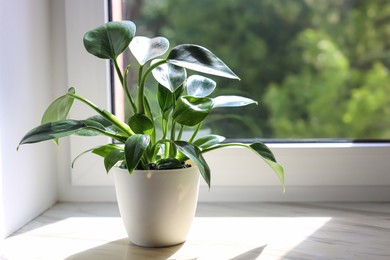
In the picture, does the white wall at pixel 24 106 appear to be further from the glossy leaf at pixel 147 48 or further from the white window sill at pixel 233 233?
the glossy leaf at pixel 147 48

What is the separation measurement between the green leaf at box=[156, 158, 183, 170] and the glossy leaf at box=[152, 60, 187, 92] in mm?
95

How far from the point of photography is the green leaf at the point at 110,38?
689 mm

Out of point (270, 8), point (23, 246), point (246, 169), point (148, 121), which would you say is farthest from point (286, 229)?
point (270, 8)

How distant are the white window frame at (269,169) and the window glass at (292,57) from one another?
88 mm

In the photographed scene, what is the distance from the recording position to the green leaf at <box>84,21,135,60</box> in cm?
69

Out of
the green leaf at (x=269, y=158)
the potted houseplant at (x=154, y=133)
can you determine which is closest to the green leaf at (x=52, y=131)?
the potted houseplant at (x=154, y=133)

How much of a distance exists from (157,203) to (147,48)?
0.21 meters

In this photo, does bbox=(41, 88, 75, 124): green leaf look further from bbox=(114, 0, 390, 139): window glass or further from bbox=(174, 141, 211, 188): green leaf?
bbox=(114, 0, 390, 139): window glass

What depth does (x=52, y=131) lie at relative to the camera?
68 cm

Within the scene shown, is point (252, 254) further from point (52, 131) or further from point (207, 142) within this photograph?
point (52, 131)

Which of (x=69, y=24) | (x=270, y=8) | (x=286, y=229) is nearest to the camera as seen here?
(x=286, y=229)

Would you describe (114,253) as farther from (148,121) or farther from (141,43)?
(141,43)

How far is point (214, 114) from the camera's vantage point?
1.07 meters

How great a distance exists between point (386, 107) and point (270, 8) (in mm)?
329
